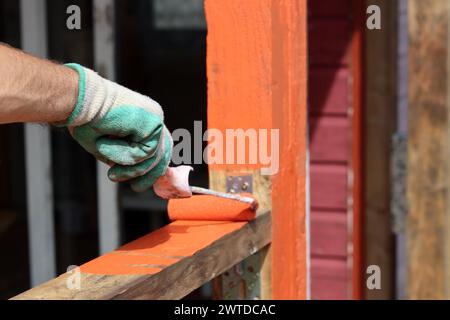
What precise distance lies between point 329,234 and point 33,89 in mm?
2884

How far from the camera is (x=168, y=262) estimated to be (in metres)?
1.81

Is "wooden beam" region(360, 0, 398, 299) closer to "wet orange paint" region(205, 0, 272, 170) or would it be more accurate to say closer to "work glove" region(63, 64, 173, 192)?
"wet orange paint" region(205, 0, 272, 170)

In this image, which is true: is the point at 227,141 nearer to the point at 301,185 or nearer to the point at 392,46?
the point at 301,185

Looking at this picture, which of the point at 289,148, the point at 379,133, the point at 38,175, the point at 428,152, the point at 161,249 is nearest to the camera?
the point at 161,249

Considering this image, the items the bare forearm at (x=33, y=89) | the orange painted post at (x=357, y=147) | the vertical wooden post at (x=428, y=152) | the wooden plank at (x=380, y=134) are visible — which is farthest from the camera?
the wooden plank at (x=380, y=134)

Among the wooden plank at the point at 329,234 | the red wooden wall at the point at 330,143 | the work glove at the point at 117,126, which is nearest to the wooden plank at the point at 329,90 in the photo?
the red wooden wall at the point at 330,143

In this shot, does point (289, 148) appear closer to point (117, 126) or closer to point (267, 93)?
point (267, 93)

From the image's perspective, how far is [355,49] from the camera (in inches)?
164

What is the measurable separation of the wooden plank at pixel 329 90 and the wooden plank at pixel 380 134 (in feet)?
0.54

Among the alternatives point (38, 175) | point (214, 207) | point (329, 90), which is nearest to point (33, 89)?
point (214, 207)

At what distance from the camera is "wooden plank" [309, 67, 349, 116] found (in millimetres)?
4164

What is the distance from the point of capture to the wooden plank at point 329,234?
4.27 meters

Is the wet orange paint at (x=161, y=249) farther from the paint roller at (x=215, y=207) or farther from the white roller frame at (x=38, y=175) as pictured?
the white roller frame at (x=38, y=175)

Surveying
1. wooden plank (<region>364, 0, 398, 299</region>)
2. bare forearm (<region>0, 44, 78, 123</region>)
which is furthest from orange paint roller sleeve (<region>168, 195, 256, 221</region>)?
wooden plank (<region>364, 0, 398, 299</region>)
